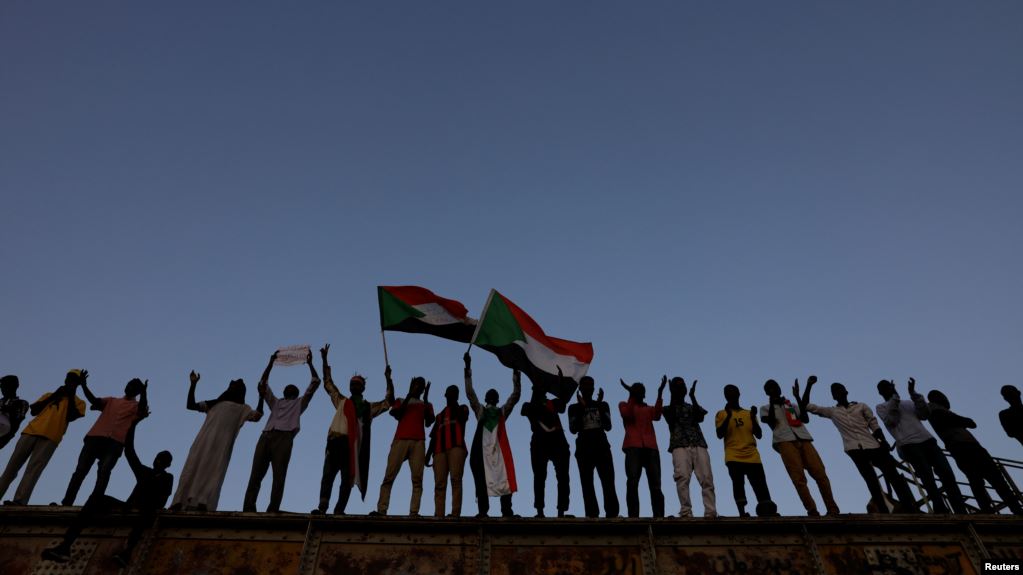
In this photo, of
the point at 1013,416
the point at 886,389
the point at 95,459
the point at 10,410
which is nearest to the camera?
the point at 95,459

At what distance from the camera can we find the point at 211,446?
909cm

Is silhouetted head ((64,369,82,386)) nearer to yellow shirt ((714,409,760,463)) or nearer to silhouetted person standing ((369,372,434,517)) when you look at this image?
→ silhouetted person standing ((369,372,434,517))

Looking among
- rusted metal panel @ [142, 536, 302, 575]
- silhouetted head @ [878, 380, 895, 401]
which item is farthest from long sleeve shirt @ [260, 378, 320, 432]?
silhouetted head @ [878, 380, 895, 401]

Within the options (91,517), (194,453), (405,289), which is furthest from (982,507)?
(91,517)

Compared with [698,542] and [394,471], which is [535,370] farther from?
[698,542]

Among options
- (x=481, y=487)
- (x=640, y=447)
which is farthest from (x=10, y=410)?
(x=640, y=447)

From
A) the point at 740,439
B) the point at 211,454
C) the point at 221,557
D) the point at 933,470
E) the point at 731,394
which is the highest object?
the point at 731,394

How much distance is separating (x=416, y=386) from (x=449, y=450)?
1.34 meters

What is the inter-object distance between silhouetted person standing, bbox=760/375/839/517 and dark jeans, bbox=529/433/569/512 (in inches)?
131

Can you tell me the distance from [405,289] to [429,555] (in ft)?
17.5

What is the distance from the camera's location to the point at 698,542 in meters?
7.75

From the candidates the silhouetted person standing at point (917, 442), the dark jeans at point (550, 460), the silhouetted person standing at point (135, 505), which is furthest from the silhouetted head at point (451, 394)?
the silhouetted person standing at point (917, 442)

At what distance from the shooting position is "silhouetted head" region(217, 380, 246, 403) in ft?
31.8

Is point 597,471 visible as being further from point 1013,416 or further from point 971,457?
point 1013,416
